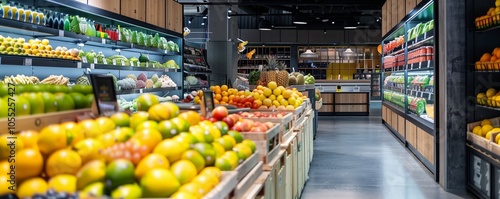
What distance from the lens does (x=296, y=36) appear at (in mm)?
22516

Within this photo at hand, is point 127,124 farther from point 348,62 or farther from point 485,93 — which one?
point 348,62

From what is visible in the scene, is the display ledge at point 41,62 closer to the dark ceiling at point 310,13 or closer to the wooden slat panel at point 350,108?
the dark ceiling at point 310,13

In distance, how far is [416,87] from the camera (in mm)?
8789

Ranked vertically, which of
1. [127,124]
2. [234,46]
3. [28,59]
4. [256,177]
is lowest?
[256,177]

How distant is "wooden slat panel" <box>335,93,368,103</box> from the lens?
17266 millimetres

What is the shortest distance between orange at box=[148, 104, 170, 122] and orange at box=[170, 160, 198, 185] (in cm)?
41

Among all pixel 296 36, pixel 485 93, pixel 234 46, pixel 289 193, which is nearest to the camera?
pixel 289 193

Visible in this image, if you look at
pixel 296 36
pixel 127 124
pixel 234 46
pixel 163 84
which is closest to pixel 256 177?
pixel 127 124

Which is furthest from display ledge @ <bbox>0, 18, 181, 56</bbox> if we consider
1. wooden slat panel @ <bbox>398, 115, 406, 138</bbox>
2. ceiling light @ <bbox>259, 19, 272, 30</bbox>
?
ceiling light @ <bbox>259, 19, 272, 30</bbox>

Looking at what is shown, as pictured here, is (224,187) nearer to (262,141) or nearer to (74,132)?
(74,132)

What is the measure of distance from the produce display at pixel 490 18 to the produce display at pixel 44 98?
4.37 metres

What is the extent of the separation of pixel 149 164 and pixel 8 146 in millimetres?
410

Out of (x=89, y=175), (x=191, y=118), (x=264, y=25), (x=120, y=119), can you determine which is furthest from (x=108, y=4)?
(x=264, y=25)

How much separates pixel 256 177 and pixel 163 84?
245 inches
